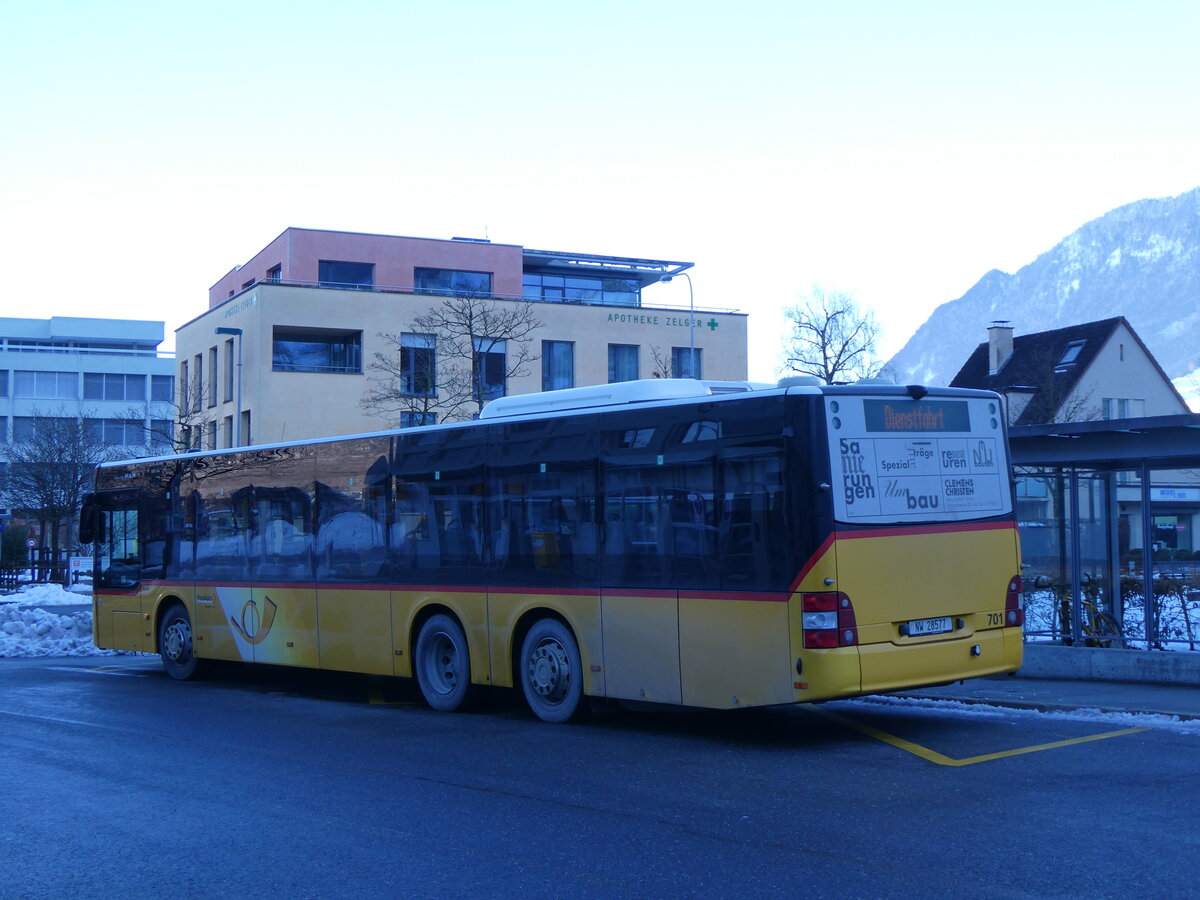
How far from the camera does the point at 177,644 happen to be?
1806 cm

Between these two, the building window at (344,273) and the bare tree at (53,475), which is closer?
the bare tree at (53,475)

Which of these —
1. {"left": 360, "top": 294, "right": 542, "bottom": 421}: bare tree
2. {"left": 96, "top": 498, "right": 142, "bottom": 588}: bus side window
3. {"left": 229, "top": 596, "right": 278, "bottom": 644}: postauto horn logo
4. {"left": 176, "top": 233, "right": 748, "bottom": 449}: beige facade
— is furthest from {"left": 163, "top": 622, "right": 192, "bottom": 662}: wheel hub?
{"left": 176, "top": 233, "right": 748, "bottom": 449}: beige facade

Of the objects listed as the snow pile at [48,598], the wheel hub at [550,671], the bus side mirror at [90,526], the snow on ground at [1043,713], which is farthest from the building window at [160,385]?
the snow on ground at [1043,713]

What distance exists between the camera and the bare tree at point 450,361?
4800 centimetres

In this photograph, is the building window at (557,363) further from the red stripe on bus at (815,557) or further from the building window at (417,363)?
the red stripe on bus at (815,557)

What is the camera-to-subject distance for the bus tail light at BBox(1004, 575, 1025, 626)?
11.4 m

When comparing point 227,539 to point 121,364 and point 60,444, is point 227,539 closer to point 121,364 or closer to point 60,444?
point 60,444

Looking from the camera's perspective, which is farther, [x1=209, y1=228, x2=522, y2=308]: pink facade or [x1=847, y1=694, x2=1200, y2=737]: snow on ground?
[x1=209, y1=228, x2=522, y2=308]: pink facade

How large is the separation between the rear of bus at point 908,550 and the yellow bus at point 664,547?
19mm

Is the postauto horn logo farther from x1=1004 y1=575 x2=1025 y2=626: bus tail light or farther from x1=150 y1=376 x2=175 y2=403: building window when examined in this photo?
x1=150 y1=376 x2=175 y2=403: building window

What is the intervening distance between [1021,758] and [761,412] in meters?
3.30

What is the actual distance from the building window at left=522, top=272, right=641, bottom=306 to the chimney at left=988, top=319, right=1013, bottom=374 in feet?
62.9

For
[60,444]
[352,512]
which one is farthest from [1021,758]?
[60,444]

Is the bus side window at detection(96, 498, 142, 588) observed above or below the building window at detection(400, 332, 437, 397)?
below
